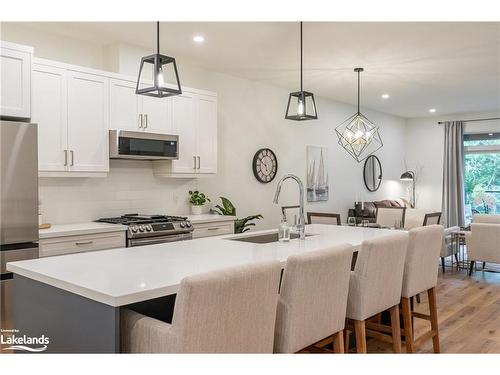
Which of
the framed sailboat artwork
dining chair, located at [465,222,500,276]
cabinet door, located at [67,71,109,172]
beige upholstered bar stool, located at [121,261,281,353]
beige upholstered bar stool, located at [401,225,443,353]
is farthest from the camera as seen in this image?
the framed sailboat artwork

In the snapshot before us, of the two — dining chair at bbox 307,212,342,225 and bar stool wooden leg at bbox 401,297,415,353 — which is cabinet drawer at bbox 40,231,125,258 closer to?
bar stool wooden leg at bbox 401,297,415,353

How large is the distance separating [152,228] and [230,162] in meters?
2.11

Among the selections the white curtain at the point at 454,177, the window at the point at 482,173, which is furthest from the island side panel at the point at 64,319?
the window at the point at 482,173

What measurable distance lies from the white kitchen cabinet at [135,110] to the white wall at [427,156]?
7.31 metres

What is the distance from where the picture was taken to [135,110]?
453 centimetres

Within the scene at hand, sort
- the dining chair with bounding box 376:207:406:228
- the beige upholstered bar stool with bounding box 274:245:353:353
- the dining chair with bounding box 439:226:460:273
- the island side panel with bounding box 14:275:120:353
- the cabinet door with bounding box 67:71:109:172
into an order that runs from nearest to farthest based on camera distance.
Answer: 1. the island side panel with bounding box 14:275:120:353
2. the beige upholstered bar stool with bounding box 274:245:353:353
3. the cabinet door with bounding box 67:71:109:172
4. the dining chair with bounding box 376:207:406:228
5. the dining chair with bounding box 439:226:460:273

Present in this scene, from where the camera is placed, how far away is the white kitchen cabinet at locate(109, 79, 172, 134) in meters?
4.36

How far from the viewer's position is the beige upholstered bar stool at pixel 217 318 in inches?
63.3

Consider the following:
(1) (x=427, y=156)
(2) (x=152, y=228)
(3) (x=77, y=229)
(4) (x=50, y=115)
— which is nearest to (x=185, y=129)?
(2) (x=152, y=228)

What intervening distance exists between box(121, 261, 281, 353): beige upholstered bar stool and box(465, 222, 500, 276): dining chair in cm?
515

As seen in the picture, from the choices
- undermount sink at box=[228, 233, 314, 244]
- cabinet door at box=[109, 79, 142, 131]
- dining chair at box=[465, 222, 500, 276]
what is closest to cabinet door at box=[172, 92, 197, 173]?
cabinet door at box=[109, 79, 142, 131]

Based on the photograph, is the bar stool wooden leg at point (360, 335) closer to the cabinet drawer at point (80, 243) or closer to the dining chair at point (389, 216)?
the cabinet drawer at point (80, 243)

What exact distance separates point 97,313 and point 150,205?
11.0 feet

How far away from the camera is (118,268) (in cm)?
215
